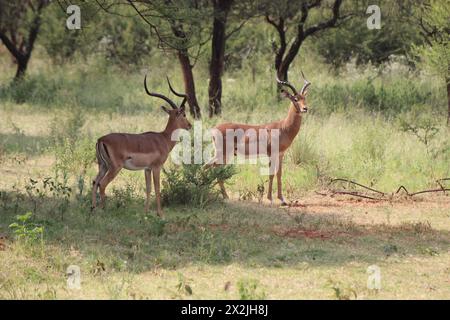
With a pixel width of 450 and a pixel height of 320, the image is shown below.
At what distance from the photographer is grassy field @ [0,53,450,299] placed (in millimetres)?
6000

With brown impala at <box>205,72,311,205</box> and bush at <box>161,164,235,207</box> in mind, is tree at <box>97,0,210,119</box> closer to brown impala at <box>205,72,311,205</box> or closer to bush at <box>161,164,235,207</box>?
brown impala at <box>205,72,311,205</box>

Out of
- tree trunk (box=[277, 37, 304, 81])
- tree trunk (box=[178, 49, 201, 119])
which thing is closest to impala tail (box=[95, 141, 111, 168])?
tree trunk (box=[178, 49, 201, 119])

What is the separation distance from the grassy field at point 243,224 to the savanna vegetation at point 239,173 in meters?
0.02

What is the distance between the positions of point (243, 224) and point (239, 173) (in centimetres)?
271

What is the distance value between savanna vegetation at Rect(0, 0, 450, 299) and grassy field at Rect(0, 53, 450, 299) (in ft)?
0.08

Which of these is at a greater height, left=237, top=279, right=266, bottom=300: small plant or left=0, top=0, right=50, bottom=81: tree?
left=0, top=0, right=50, bottom=81: tree

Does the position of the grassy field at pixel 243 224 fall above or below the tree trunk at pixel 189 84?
below

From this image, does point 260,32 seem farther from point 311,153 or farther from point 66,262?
point 66,262

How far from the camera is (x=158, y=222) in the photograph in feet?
24.0

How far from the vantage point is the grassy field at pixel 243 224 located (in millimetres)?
6000

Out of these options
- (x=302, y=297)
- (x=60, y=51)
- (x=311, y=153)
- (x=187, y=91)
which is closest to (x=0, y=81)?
(x=60, y=51)

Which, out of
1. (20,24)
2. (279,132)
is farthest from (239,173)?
(20,24)

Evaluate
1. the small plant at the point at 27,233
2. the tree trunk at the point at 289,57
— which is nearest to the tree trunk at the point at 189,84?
the tree trunk at the point at 289,57

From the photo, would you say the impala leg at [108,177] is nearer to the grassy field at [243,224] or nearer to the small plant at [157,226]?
the grassy field at [243,224]
